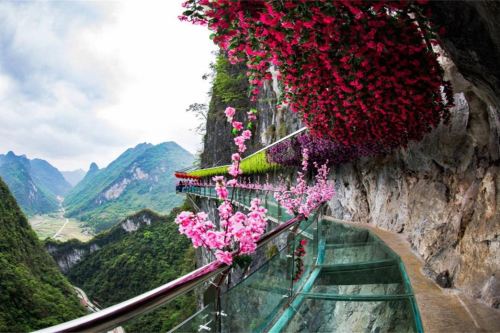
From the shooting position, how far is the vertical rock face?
2965 mm

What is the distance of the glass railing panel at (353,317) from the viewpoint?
2.59 meters

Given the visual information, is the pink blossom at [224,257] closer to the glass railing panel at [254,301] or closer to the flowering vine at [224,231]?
the flowering vine at [224,231]

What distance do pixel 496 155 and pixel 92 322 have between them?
3475mm

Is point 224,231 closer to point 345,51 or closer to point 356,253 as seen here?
point 345,51

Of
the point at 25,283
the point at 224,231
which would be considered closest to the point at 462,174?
the point at 224,231

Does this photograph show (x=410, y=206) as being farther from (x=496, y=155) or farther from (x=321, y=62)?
(x=321, y=62)

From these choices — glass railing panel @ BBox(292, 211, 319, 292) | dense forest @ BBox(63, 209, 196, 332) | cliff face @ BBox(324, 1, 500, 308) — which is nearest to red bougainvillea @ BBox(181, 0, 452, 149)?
cliff face @ BBox(324, 1, 500, 308)

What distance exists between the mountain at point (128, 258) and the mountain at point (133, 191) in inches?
1904

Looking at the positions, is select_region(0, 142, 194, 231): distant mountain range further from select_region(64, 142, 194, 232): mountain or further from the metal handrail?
the metal handrail

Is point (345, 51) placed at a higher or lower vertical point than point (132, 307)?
higher

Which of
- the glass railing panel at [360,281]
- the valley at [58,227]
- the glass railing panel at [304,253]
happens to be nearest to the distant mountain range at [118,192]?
the valley at [58,227]

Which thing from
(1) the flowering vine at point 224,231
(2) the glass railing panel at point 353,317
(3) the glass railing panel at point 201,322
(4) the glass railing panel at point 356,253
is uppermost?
(1) the flowering vine at point 224,231

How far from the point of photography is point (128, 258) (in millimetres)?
46188

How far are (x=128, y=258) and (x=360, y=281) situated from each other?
157 ft
